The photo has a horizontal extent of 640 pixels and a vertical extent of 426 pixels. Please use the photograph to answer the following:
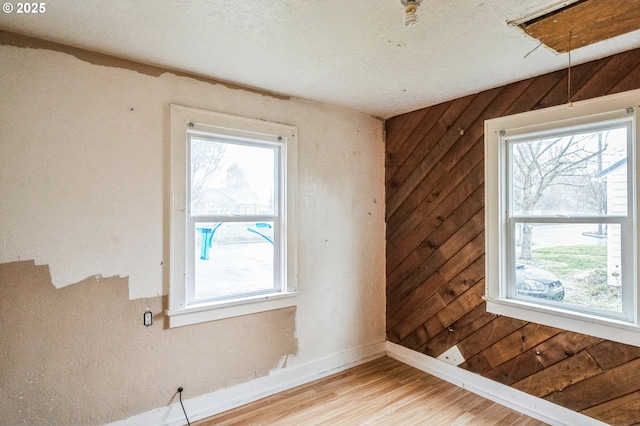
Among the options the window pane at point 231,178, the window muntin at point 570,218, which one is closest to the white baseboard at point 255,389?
the window pane at point 231,178

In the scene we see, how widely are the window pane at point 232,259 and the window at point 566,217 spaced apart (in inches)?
70.6

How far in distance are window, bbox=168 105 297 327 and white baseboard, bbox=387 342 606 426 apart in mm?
1373

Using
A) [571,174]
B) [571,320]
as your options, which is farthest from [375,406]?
[571,174]

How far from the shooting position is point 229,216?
8.41ft

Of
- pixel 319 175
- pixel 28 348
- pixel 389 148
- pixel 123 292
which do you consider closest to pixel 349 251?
pixel 319 175

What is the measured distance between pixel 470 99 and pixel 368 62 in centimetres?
110

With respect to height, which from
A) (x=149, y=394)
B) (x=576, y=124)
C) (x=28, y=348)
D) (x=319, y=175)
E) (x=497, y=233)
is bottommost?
(x=149, y=394)

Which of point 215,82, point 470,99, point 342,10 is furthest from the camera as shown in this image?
point 470,99

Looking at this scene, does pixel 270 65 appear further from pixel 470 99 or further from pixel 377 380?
pixel 377 380

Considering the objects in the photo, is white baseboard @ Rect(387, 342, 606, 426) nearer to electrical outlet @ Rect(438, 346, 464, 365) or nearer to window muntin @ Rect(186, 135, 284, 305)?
electrical outlet @ Rect(438, 346, 464, 365)

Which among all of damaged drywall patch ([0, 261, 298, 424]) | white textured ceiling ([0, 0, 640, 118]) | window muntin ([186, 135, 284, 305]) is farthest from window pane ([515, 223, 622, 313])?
damaged drywall patch ([0, 261, 298, 424])

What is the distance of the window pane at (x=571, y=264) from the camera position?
2119 millimetres

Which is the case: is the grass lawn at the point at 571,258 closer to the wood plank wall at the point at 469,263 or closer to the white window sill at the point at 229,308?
the wood plank wall at the point at 469,263

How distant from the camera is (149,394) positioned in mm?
2197
